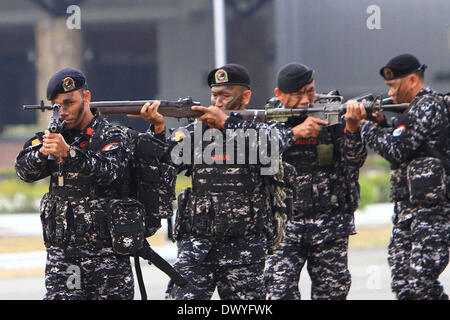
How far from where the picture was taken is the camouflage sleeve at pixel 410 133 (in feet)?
21.0

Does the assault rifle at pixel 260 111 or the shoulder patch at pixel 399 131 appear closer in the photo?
the assault rifle at pixel 260 111

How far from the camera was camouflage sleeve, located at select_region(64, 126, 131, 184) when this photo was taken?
516 centimetres

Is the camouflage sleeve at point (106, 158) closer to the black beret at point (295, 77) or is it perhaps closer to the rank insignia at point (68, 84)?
the rank insignia at point (68, 84)

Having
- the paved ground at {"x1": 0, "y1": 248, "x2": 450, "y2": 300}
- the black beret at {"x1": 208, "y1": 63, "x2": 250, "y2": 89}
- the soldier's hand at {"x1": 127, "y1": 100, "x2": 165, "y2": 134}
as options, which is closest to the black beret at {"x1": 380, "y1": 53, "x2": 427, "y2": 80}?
the black beret at {"x1": 208, "y1": 63, "x2": 250, "y2": 89}

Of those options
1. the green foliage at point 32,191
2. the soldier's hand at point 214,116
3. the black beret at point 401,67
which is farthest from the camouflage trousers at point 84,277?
the green foliage at point 32,191

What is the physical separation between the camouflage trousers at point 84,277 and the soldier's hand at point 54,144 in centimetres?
69

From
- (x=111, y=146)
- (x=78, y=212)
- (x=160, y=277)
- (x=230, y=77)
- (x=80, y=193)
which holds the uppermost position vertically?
(x=230, y=77)

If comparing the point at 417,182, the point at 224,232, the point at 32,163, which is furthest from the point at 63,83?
the point at 417,182

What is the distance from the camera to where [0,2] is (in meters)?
17.3

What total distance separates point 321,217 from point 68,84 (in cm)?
238

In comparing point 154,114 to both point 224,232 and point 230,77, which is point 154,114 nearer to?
point 230,77

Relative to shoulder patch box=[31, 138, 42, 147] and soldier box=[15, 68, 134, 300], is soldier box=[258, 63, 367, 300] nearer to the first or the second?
→ soldier box=[15, 68, 134, 300]

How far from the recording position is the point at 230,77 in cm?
610
